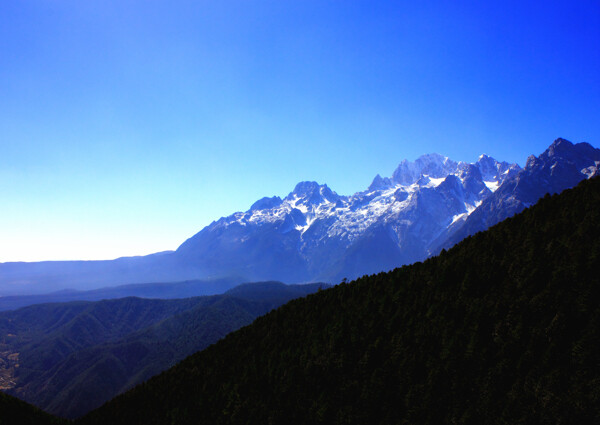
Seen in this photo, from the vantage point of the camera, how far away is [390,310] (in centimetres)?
A: 10450

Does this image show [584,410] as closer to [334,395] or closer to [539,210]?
[334,395]

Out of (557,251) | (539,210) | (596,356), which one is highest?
(539,210)

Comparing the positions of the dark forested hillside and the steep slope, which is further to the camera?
the steep slope

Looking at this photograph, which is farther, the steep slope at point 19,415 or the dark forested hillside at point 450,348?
the steep slope at point 19,415

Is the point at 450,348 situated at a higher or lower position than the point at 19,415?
higher

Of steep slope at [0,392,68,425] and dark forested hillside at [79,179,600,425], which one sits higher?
dark forested hillside at [79,179,600,425]

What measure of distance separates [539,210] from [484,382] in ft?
193

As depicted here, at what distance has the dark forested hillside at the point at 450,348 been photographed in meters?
53.9

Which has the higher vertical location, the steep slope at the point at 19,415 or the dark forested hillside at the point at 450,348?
the dark forested hillside at the point at 450,348

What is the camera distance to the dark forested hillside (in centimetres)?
5394

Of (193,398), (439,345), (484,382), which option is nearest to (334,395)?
(439,345)

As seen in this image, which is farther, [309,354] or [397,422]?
[309,354]

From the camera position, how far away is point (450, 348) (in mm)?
71938

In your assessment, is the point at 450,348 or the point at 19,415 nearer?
the point at 450,348
